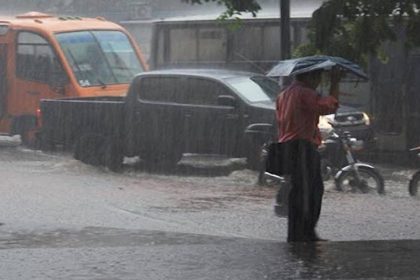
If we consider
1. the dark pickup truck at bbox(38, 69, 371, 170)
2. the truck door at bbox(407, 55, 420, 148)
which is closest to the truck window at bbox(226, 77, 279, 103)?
the dark pickup truck at bbox(38, 69, 371, 170)

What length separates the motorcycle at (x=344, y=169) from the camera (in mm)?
13719

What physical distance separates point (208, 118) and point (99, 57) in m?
5.54

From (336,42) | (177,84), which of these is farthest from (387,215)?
(177,84)

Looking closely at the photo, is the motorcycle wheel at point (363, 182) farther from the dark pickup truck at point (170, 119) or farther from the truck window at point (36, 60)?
the truck window at point (36, 60)

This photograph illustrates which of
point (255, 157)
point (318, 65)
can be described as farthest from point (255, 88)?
point (318, 65)

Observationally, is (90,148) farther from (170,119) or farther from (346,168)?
(346,168)

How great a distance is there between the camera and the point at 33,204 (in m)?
12.3

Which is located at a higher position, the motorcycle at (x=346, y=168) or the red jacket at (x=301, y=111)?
the red jacket at (x=301, y=111)

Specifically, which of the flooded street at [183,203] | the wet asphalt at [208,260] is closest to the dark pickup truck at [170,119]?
the flooded street at [183,203]

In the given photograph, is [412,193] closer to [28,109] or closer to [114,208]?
[114,208]

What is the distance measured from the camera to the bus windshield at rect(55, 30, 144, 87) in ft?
67.7

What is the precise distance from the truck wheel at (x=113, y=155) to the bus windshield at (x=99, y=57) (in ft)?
12.3

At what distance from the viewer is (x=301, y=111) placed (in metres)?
8.02

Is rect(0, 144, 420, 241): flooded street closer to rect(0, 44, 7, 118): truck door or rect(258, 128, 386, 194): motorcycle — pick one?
rect(258, 128, 386, 194): motorcycle
